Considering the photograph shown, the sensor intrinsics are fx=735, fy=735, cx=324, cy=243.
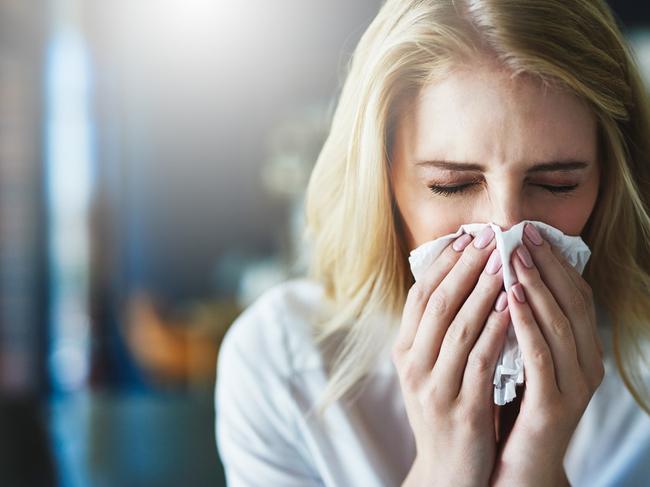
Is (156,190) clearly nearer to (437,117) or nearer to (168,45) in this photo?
(168,45)

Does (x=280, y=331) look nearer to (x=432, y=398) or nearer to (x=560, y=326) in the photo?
(x=432, y=398)

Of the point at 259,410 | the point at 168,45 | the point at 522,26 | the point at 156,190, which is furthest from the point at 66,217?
the point at 522,26

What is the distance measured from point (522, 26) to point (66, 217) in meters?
4.21

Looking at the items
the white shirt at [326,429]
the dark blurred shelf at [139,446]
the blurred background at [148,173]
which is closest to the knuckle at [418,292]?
the white shirt at [326,429]

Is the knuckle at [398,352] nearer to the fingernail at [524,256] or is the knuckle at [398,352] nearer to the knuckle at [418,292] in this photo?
the knuckle at [418,292]

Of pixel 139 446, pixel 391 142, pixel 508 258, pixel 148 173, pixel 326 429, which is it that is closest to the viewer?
pixel 508 258

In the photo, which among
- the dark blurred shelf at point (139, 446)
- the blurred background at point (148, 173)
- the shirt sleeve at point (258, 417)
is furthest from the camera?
the blurred background at point (148, 173)

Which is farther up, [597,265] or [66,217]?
[597,265]

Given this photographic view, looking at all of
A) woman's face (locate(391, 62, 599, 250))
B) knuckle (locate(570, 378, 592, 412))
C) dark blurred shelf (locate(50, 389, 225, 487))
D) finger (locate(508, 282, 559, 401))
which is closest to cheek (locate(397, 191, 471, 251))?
woman's face (locate(391, 62, 599, 250))

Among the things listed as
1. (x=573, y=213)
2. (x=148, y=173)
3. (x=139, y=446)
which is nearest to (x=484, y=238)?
(x=573, y=213)

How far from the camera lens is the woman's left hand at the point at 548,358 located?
74 cm

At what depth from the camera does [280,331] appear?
1.01 meters

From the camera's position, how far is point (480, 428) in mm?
792

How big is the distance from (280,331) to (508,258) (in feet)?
1.26
